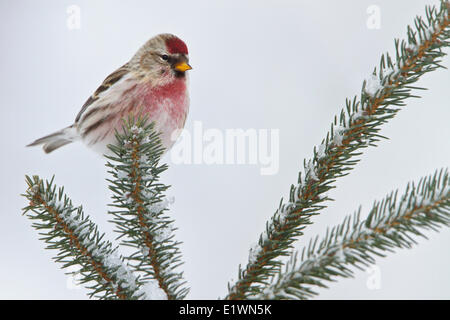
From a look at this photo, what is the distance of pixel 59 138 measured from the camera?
176 centimetres

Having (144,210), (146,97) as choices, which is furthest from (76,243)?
(146,97)

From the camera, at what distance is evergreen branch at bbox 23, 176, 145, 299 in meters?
0.78

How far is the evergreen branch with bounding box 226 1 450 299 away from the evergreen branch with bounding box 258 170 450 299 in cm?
10

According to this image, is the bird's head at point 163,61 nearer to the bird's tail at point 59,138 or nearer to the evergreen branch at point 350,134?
the bird's tail at point 59,138

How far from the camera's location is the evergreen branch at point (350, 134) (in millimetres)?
760

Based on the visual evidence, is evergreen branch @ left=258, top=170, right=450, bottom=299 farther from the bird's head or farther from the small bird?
the bird's head

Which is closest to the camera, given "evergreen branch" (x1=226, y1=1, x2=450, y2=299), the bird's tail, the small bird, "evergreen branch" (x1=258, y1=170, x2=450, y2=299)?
"evergreen branch" (x1=258, y1=170, x2=450, y2=299)

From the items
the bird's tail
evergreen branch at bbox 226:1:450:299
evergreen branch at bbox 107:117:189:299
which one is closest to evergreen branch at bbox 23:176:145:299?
evergreen branch at bbox 107:117:189:299

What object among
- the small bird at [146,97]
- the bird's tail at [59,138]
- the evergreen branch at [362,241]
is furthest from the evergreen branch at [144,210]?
the bird's tail at [59,138]

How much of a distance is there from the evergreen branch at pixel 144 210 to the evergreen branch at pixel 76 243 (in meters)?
0.04

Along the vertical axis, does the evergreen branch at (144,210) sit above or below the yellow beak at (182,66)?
below

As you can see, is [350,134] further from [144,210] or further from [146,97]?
[146,97]

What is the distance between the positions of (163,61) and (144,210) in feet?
3.07

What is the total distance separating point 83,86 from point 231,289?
2980mm
